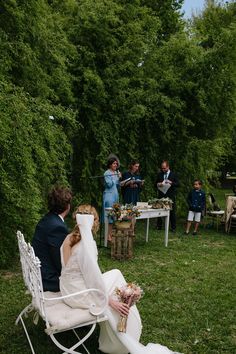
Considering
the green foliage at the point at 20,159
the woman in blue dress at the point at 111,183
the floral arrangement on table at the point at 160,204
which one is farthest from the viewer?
the woman in blue dress at the point at 111,183

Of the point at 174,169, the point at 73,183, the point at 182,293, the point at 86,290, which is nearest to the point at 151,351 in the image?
the point at 86,290

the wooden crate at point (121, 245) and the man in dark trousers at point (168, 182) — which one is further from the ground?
the man in dark trousers at point (168, 182)

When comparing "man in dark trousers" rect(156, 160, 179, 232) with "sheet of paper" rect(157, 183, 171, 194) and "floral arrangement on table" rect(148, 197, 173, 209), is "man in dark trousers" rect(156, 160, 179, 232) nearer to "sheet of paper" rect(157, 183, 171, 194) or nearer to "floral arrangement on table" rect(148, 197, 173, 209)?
"sheet of paper" rect(157, 183, 171, 194)

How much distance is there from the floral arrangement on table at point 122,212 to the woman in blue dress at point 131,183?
5.41 ft

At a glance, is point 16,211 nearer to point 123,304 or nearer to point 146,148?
point 123,304

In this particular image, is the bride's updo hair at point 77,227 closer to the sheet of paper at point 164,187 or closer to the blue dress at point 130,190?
the blue dress at point 130,190

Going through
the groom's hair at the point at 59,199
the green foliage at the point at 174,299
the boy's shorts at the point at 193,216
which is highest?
the groom's hair at the point at 59,199

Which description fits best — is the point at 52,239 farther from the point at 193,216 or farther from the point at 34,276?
the point at 193,216

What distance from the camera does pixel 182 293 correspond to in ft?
19.9

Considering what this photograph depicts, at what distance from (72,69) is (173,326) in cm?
757

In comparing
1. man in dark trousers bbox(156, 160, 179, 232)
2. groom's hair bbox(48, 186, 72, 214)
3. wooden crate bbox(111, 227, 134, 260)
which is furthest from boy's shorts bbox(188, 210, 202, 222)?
groom's hair bbox(48, 186, 72, 214)

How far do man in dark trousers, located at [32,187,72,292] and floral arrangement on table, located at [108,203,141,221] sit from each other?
3595mm

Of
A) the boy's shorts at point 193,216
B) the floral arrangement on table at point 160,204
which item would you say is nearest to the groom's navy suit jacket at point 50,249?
the floral arrangement on table at point 160,204

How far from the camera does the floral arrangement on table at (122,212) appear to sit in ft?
26.2
